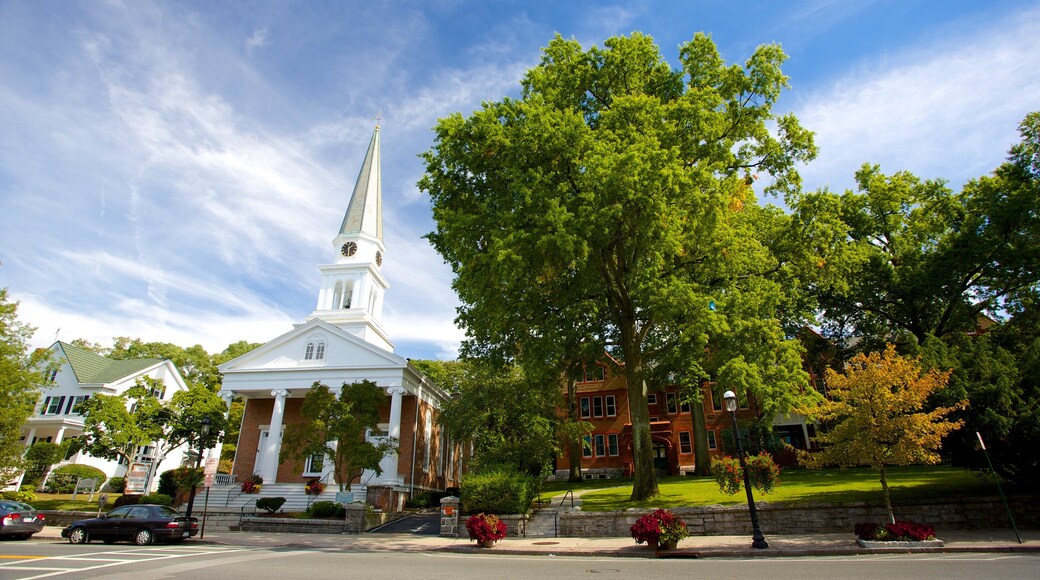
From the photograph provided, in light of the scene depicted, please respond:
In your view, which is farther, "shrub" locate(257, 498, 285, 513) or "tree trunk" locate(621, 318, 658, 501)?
"shrub" locate(257, 498, 285, 513)

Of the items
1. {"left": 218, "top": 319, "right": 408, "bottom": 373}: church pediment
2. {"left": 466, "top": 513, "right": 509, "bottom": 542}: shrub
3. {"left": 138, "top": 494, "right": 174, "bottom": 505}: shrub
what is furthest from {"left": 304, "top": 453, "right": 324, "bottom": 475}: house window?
{"left": 466, "top": 513, "right": 509, "bottom": 542}: shrub

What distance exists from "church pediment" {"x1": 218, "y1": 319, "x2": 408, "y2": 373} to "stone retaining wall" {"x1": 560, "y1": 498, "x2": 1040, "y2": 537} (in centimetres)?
2309

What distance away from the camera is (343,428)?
2366 cm

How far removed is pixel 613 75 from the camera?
2136 cm

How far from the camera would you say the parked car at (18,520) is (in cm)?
1845

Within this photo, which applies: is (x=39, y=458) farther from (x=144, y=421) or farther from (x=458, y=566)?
(x=458, y=566)

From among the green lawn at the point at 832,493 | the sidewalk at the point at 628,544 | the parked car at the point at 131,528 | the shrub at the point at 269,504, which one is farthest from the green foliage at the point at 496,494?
the shrub at the point at 269,504

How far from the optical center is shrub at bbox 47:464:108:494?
34.1m

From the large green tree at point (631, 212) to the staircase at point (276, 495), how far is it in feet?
47.3

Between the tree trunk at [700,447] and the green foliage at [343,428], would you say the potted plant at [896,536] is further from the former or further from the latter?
the tree trunk at [700,447]

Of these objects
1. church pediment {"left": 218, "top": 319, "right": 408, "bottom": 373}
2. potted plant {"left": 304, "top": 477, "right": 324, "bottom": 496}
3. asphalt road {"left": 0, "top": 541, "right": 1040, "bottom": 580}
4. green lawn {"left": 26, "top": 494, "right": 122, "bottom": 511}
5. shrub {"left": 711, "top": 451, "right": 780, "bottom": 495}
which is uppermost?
church pediment {"left": 218, "top": 319, "right": 408, "bottom": 373}

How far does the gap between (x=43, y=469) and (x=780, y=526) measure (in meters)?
44.8

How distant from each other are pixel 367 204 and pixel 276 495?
26.2 m

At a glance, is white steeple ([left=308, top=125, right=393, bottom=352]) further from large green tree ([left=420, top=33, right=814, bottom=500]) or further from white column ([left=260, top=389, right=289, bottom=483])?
large green tree ([left=420, top=33, right=814, bottom=500])
